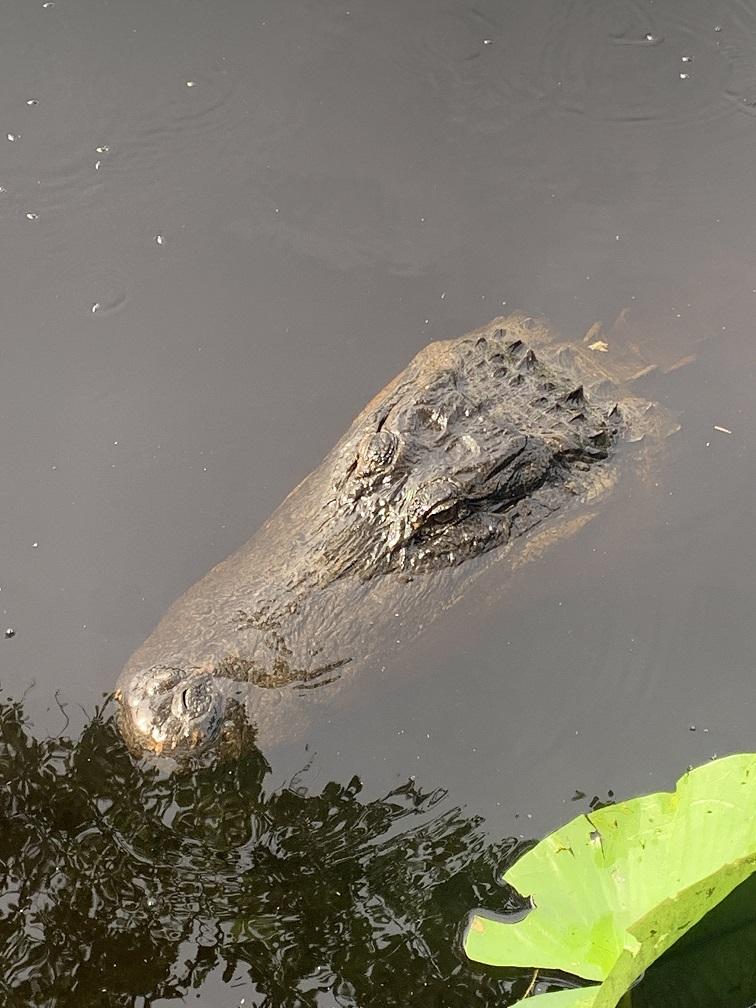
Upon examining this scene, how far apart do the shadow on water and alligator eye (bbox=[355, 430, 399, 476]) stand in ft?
3.46

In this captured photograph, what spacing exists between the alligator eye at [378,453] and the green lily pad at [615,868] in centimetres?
138

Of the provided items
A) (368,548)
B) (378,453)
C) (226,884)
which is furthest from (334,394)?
(226,884)

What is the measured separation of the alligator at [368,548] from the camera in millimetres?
3195

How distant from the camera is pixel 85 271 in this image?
4.52m

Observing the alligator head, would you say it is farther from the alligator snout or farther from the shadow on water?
the shadow on water

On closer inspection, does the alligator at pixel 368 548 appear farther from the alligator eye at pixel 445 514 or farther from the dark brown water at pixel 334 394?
the dark brown water at pixel 334 394

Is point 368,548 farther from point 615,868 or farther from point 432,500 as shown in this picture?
point 615,868

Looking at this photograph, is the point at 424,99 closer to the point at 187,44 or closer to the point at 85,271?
the point at 187,44

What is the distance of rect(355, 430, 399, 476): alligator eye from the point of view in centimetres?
345

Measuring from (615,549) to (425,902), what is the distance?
5.43 ft

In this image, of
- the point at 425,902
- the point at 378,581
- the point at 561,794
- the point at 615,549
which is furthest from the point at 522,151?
the point at 425,902

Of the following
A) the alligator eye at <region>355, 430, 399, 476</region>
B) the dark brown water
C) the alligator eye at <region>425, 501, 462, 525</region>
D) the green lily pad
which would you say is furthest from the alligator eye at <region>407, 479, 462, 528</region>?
the green lily pad

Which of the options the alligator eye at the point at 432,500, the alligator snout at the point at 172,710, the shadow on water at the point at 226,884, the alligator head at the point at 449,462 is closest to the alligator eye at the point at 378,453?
the alligator head at the point at 449,462

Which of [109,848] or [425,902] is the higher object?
[109,848]
